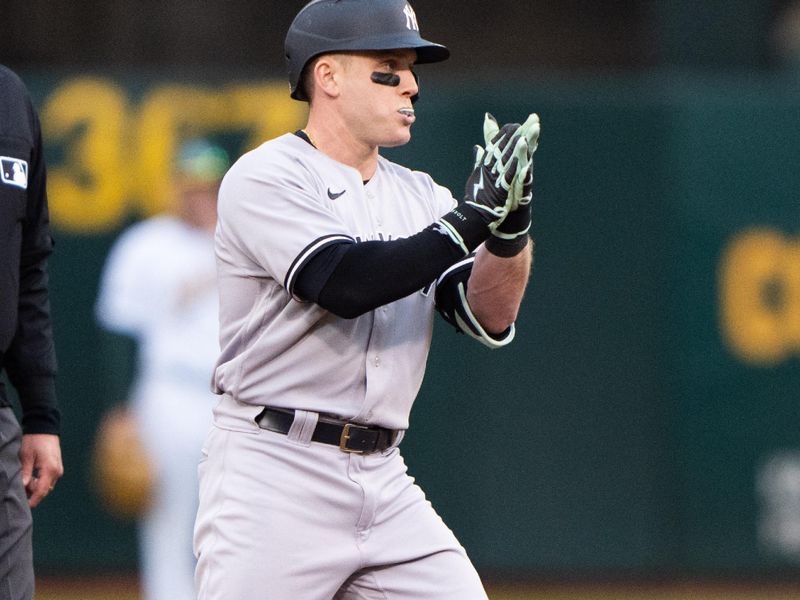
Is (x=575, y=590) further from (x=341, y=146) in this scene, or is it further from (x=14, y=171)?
(x=14, y=171)

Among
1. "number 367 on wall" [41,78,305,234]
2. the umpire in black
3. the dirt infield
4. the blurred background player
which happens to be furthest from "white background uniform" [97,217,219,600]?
the umpire in black

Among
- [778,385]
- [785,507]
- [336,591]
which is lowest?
[785,507]

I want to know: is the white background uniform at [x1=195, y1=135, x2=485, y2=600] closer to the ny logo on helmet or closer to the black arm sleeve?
the ny logo on helmet

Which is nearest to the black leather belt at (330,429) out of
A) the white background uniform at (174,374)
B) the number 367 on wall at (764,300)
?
the white background uniform at (174,374)

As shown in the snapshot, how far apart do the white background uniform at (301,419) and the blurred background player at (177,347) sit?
8.86ft

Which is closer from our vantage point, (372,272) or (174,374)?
(372,272)

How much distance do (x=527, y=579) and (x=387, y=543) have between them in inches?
174

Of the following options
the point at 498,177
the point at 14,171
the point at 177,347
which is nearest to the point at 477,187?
the point at 498,177

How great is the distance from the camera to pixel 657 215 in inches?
A: 309

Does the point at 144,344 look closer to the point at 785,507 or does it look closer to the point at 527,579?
the point at 527,579

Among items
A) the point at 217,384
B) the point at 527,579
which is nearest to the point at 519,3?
the point at 527,579

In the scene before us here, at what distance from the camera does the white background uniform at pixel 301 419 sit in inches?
135

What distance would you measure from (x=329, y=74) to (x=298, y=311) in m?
0.58

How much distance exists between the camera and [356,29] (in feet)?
11.9
